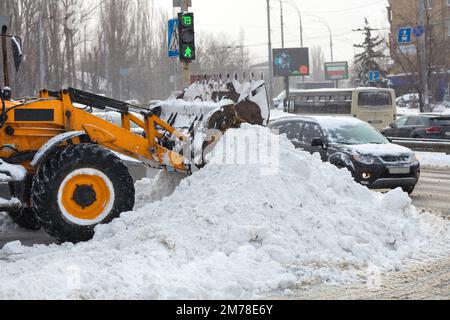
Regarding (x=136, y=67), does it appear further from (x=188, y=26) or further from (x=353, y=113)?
(x=188, y=26)

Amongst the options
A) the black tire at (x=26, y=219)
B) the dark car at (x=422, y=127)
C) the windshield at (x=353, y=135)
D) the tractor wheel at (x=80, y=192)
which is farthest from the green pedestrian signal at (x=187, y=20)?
the dark car at (x=422, y=127)

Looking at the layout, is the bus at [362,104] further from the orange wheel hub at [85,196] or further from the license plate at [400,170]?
the orange wheel hub at [85,196]

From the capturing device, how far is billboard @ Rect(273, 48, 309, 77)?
227 ft

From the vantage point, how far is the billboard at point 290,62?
69.2m

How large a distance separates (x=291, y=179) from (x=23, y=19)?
25182mm

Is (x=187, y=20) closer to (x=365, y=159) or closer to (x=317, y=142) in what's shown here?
(x=317, y=142)

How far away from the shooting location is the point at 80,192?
927 centimetres

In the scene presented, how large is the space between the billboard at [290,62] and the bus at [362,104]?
90.6 feet

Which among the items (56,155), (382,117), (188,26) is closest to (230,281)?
(56,155)

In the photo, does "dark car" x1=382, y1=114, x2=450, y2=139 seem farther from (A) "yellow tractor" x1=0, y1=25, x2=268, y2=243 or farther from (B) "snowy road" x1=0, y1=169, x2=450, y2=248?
(A) "yellow tractor" x1=0, y1=25, x2=268, y2=243

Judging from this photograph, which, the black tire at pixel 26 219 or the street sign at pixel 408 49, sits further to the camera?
the street sign at pixel 408 49

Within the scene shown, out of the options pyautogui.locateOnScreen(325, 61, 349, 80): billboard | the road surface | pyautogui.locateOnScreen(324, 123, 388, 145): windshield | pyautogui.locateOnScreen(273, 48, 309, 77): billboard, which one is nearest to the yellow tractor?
the road surface

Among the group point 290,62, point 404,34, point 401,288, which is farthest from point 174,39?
point 290,62

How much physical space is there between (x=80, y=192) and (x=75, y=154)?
470 mm
